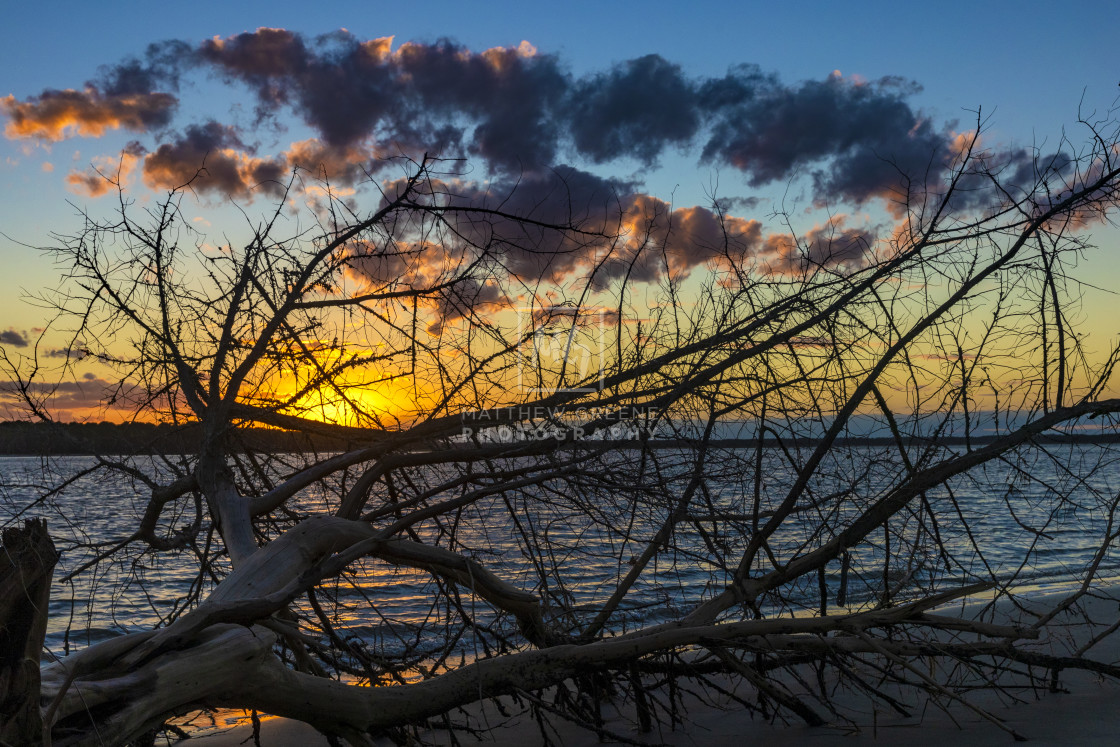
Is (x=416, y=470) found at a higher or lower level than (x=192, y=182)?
lower

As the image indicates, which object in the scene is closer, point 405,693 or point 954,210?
point 405,693

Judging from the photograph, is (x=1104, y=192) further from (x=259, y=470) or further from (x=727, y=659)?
(x=259, y=470)

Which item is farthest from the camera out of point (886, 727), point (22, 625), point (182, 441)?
point (182, 441)

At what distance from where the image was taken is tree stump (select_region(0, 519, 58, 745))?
8.06ft

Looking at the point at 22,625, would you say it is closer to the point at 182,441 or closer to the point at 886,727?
the point at 182,441

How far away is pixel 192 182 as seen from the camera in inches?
175

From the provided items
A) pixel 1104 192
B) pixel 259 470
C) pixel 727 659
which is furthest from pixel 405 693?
pixel 1104 192

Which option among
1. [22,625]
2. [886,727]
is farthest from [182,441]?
[886,727]

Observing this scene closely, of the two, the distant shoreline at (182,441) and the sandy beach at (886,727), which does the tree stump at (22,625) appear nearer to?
the distant shoreline at (182,441)

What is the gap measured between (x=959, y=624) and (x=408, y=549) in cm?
270

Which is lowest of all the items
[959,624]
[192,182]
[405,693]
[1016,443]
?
[959,624]

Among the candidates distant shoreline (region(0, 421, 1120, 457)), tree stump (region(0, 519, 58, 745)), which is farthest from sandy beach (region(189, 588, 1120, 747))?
tree stump (region(0, 519, 58, 745))

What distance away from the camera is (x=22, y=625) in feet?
8.22

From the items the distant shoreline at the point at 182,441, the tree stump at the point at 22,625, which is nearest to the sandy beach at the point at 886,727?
the distant shoreline at the point at 182,441
